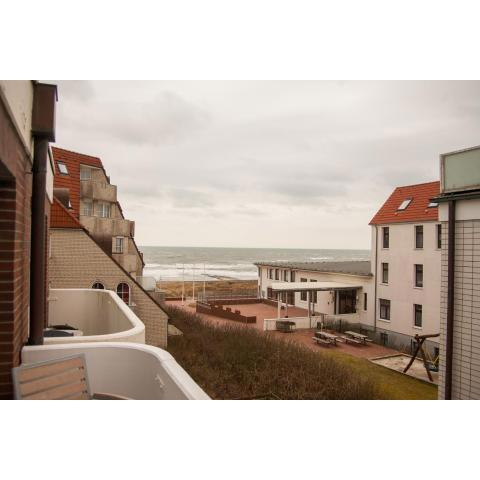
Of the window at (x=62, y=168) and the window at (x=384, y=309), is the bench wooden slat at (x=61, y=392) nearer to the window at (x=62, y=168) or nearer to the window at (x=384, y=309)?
the window at (x=62, y=168)

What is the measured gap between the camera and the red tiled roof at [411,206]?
10164 millimetres

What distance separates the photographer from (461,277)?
382 centimetres

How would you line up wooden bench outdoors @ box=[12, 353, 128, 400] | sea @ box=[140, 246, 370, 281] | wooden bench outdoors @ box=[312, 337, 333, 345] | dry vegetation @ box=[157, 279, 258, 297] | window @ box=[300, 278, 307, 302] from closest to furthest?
wooden bench outdoors @ box=[12, 353, 128, 400], wooden bench outdoors @ box=[312, 337, 333, 345], window @ box=[300, 278, 307, 302], dry vegetation @ box=[157, 279, 258, 297], sea @ box=[140, 246, 370, 281]

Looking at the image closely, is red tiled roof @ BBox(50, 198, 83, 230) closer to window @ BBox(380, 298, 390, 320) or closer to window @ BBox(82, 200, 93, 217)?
window @ BBox(82, 200, 93, 217)

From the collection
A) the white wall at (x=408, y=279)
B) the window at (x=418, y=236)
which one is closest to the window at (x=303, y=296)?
the white wall at (x=408, y=279)

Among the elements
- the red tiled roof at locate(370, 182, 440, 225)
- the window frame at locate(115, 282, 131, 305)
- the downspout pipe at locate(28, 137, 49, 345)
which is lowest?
the window frame at locate(115, 282, 131, 305)

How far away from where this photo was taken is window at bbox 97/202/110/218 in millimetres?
9586

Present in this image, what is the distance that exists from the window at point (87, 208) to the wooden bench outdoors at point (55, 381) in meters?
7.84

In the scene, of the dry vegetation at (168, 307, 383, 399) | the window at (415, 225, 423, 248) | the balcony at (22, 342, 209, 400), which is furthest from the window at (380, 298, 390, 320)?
the balcony at (22, 342, 209, 400)

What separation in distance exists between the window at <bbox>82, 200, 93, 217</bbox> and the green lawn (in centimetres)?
364

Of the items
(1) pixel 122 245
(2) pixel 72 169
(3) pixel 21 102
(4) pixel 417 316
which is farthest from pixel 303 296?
(3) pixel 21 102
